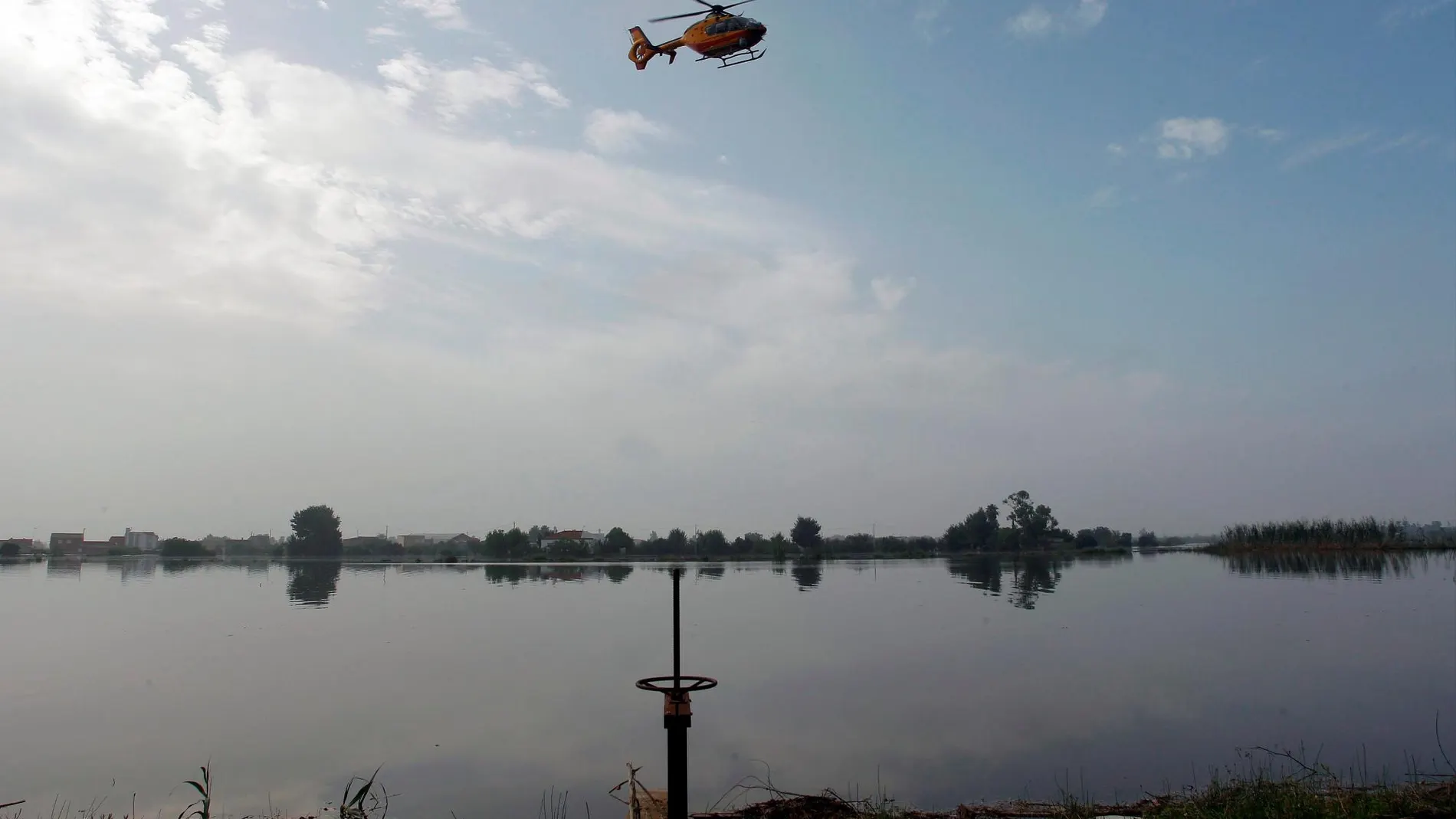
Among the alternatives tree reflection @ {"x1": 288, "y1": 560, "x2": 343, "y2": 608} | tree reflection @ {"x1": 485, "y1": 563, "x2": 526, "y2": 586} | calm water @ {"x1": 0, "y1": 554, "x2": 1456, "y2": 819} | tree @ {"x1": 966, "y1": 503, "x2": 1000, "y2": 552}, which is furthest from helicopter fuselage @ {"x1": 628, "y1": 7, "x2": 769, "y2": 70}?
tree @ {"x1": 966, "y1": 503, "x2": 1000, "y2": 552}

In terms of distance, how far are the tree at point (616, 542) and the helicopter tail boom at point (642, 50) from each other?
289ft

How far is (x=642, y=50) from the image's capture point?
77.4ft

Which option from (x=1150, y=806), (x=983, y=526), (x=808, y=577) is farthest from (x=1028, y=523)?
(x=1150, y=806)

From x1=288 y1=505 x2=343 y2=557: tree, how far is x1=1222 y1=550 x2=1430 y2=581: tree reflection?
102m

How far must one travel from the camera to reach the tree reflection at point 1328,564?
158 feet

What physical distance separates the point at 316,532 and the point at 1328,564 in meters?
108

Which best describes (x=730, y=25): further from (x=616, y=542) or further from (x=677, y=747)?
(x=616, y=542)

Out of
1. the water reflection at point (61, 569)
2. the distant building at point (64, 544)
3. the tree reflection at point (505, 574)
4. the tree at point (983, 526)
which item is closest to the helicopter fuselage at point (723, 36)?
the tree reflection at point (505, 574)

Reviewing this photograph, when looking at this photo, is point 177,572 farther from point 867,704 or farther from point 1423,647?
point 1423,647

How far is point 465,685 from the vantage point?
61.4ft

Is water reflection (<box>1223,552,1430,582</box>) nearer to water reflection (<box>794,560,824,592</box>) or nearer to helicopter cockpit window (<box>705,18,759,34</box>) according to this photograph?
water reflection (<box>794,560,824,592</box>)

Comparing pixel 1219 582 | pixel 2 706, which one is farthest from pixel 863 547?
pixel 2 706

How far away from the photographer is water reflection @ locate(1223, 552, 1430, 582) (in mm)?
47688

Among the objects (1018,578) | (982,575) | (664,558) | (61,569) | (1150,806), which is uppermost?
(1150,806)
